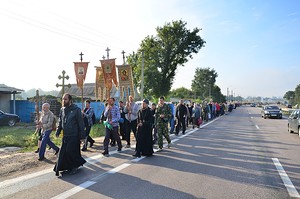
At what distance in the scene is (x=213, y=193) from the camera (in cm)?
565

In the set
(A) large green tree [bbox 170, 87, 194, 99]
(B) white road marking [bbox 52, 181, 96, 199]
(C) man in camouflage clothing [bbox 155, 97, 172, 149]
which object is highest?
(A) large green tree [bbox 170, 87, 194, 99]

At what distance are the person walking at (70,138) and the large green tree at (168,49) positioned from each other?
137ft

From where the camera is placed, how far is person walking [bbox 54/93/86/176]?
705 cm

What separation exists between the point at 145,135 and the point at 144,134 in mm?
48

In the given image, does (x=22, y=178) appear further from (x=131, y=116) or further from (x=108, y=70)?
(x=108, y=70)

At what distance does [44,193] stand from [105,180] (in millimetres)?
1345

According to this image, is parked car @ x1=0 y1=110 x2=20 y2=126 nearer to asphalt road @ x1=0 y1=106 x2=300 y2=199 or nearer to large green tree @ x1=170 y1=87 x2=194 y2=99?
asphalt road @ x1=0 y1=106 x2=300 y2=199

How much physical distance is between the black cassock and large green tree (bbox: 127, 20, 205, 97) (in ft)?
129

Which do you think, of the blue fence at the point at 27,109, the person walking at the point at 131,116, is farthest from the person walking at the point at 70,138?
the blue fence at the point at 27,109

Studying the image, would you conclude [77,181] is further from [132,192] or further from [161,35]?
[161,35]

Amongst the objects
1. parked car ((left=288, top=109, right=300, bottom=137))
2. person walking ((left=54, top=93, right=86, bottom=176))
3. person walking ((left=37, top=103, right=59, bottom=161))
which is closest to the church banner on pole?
person walking ((left=37, top=103, right=59, bottom=161))

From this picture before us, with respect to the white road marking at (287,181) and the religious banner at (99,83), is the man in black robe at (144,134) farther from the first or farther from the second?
the religious banner at (99,83)

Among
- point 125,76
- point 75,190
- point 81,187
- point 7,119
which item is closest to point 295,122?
point 125,76

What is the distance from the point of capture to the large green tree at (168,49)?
50125 mm
